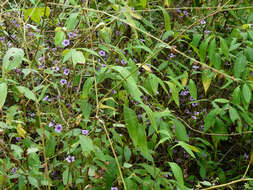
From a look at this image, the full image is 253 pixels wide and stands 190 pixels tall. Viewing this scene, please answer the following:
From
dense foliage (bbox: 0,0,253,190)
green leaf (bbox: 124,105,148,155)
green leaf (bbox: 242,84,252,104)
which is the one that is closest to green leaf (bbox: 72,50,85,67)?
dense foliage (bbox: 0,0,253,190)

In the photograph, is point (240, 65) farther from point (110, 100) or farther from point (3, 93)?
point (3, 93)

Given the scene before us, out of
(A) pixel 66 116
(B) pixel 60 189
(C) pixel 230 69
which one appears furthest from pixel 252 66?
(B) pixel 60 189

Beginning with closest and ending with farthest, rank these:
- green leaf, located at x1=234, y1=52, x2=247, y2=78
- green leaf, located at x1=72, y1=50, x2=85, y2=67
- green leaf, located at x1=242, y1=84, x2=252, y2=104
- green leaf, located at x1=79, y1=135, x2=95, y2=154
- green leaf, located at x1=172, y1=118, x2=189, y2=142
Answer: green leaf, located at x1=72, y1=50, x2=85, y2=67 < green leaf, located at x1=79, y1=135, x2=95, y2=154 < green leaf, located at x1=172, y1=118, x2=189, y2=142 < green leaf, located at x1=242, y1=84, x2=252, y2=104 < green leaf, located at x1=234, y1=52, x2=247, y2=78

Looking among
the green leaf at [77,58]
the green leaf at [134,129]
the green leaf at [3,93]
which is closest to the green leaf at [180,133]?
the green leaf at [134,129]

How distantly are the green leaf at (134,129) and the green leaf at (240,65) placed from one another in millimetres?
996

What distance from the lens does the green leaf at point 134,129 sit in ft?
3.84

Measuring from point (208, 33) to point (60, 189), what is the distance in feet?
4.74

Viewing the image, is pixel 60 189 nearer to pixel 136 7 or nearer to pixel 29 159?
pixel 29 159

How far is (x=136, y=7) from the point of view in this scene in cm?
258

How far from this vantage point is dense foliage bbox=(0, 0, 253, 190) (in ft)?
4.25

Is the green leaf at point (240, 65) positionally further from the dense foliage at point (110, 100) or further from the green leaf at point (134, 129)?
the green leaf at point (134, 129)

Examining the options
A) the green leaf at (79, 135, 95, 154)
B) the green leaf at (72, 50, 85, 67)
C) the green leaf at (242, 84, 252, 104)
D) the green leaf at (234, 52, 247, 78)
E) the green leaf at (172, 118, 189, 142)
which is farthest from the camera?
the green leaf at (234, 52, 247, 78)

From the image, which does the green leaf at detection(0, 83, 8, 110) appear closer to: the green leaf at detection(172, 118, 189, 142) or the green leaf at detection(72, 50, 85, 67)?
the green leaf at detection(72, 50, 85, 67)

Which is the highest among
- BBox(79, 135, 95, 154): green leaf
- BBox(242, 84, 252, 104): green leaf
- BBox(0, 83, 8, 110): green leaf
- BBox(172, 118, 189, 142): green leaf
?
BBox(0, 83, 8, 110): green leaf
